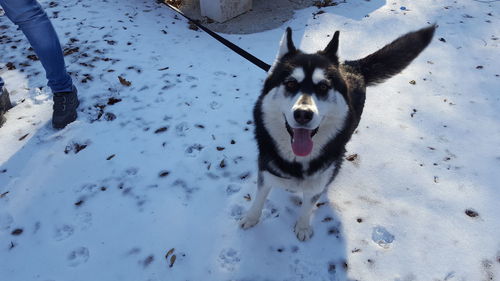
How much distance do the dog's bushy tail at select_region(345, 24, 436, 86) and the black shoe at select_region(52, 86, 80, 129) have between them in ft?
9.84

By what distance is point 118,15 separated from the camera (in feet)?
18.1

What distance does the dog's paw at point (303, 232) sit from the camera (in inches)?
94.3

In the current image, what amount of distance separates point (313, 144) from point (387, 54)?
47.8 inches

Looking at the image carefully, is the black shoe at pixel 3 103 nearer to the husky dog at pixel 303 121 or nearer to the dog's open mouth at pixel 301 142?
the husky dog at pixel 303 121

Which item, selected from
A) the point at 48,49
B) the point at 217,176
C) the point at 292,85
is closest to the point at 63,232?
the point at 217,176

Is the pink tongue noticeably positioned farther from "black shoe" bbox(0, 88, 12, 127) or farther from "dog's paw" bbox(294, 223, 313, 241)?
"black shoe" bbox(0, 88, 12, 127)

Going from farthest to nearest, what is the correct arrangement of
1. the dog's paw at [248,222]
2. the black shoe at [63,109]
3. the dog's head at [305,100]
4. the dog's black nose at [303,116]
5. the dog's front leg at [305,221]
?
the black shoe at [63,109] → the dog's paw at [248,222] → the dog's front leg at [305,221] → the dog's head at [305,100] → the dog's black nose at [303,116]

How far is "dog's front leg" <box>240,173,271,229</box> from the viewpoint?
2.40m

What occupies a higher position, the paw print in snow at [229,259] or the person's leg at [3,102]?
the person's leg at [3,102]

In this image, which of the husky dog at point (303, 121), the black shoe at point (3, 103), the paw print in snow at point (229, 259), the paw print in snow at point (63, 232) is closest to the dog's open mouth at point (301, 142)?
the husky dog at point (303, 121)

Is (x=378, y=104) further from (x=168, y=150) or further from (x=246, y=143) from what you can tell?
(x=168, y=150)

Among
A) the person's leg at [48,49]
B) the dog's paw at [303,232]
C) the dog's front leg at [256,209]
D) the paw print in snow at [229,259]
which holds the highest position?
the person's leg at [48,49]

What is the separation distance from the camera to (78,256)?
2.31m

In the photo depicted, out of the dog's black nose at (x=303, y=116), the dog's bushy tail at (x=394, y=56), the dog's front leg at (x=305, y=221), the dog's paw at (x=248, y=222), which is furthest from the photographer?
the dog's bushy tail at (x=394, y=56)
